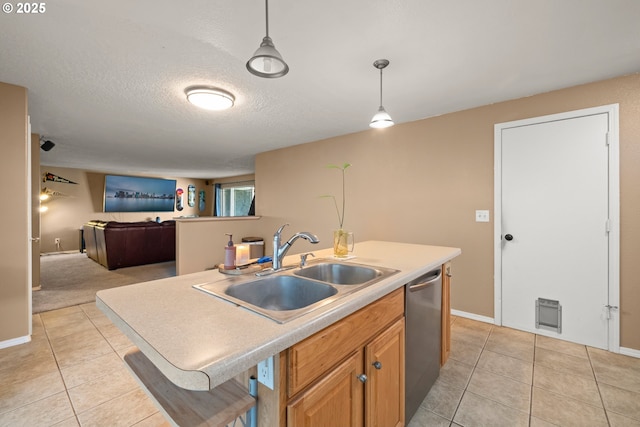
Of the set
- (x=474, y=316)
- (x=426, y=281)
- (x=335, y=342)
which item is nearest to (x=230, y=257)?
(x=335, y=342)

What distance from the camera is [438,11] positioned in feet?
4.95

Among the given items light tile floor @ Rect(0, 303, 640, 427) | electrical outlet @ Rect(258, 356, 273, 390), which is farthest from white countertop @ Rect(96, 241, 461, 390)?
light tile floor @ Rect(0, 303, 640, 427)

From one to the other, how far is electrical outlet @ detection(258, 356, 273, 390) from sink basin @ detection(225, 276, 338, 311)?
1.44 feet

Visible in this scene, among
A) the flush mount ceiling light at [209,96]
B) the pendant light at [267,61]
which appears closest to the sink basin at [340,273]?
the pendant light at [267,61]

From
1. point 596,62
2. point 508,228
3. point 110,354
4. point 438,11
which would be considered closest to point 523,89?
point 596,62

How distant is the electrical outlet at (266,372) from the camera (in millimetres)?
787

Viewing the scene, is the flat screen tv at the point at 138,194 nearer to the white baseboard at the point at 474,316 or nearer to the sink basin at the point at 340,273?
the sink basin at the point at 340,273

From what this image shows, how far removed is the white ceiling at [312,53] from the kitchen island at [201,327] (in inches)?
57.6

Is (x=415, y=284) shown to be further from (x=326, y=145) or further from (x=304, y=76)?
(x=326, y=145)

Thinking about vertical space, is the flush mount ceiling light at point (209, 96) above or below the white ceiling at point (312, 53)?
below

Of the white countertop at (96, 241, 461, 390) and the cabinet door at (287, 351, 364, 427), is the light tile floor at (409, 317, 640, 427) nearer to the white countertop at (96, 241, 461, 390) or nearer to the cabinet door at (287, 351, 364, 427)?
the cabinet door at (287, 351, 364, 427)

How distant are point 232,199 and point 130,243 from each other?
14.7ft

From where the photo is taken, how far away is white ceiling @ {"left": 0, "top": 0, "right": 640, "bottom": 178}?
1.50m

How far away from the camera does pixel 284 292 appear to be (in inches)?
53.1
